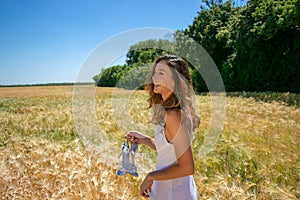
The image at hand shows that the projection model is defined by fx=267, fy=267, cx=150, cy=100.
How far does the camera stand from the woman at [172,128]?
1385 mm

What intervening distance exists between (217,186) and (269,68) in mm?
21322

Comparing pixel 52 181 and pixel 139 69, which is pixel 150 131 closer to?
pixel 52 181

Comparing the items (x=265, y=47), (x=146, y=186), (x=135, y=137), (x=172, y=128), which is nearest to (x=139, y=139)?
(x=135, y=137)

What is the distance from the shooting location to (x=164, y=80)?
59.5 inches

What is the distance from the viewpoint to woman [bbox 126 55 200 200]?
1.38 meters

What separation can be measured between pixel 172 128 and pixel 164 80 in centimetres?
28

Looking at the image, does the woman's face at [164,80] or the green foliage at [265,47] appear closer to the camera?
the woman's face at [164,80]

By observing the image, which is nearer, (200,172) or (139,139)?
(139,139)

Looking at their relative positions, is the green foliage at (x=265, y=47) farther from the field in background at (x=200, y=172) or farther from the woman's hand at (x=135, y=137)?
the woman's hand at (x=135, y=137)

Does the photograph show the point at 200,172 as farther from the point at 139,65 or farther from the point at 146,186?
the point at 146,186

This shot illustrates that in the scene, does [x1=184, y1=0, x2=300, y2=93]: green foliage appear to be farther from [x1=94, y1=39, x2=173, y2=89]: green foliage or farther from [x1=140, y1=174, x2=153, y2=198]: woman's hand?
[x1=140, y1=174, x2=153, y2=198]: woman's hand

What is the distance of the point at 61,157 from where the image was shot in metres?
3.68

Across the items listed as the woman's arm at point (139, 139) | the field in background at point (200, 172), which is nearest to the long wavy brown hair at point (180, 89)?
the woman's arm at point (139, 139)

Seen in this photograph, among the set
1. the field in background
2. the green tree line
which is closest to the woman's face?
the field in background
